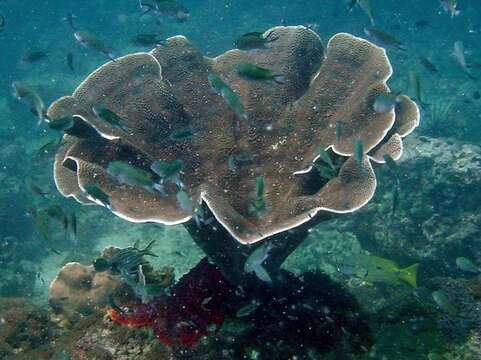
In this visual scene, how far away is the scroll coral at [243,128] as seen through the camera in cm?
404

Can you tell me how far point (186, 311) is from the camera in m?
4.07

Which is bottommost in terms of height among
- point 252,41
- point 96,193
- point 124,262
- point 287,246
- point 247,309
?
point 124,262

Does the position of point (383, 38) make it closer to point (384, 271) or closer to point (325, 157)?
point (325, 157)

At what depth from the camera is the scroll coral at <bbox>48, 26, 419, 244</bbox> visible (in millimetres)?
4035

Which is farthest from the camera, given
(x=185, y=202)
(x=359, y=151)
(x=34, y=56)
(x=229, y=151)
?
(x=34, y=56)

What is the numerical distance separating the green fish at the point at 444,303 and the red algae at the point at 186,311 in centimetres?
213

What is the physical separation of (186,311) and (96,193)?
1461 mm

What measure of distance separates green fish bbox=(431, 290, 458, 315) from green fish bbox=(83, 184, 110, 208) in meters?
3.40

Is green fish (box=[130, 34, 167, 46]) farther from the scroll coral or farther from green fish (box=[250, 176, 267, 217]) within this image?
green fish (box=[250, 176, 267, 217])

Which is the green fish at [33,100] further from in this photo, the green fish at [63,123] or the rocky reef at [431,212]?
the rocky reef at [431,212]

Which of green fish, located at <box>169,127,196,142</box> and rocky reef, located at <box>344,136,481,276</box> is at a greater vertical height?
green fish, located at <box>169,127,196,142</box>

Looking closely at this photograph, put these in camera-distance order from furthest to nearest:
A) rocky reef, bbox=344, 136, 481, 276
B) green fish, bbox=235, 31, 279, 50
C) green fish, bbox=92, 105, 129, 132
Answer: rocky reef, bbox=344, 136, 481, 276 < green fish, bbox=235, 31, 279, 50 < green fish, bbox=92, 105, 129, 132

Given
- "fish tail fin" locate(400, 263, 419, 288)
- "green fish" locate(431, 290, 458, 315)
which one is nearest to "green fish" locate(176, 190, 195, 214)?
"green fish" locate(431, 290, 458, 315)

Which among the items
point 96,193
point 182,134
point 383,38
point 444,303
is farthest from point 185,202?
point 383,38
